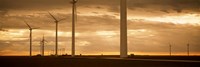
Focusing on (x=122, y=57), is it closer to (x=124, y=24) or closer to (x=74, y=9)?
(x=124, y=24)

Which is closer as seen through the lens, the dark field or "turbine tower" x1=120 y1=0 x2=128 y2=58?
the dark field

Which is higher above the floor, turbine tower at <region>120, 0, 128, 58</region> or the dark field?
turbine tower at <region>120, 0, 128, 58</region>

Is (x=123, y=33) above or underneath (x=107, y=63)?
above

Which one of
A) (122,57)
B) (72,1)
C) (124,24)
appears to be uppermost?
(72,1)

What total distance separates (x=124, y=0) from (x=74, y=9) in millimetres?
35103

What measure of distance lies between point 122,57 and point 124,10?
6.36 metres

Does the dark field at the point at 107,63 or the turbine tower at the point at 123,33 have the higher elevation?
the turbine tower at the point at 123,33

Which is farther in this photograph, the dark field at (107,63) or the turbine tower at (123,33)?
the turbine tower at (123,33)

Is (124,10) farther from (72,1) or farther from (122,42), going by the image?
(72,1)

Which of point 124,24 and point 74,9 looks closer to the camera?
point 124,24

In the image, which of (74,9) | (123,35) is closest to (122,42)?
(123,35)

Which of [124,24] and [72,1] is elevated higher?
[72,1]

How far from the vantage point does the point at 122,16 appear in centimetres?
5797

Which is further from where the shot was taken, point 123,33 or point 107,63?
point 123,33
